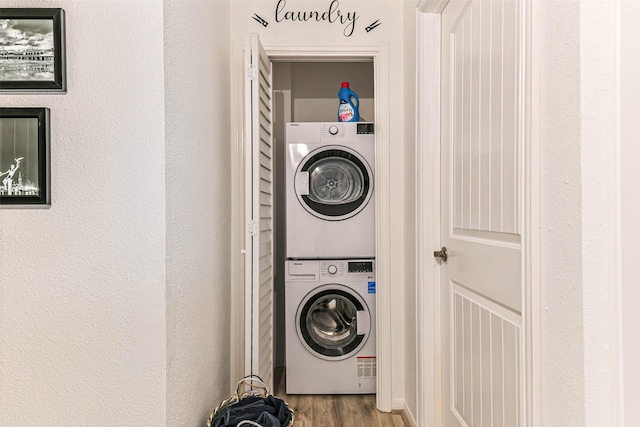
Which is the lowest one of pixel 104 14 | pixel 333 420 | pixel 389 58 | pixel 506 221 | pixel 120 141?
pixel 333 420

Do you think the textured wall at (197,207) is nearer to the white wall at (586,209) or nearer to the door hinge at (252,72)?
the door hinge at (252,72)

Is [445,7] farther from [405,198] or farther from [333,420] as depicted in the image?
[333,420]

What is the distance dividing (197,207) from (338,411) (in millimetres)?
1526

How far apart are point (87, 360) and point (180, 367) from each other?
12.1 inches

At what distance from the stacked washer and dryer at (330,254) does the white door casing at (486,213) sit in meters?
0.82

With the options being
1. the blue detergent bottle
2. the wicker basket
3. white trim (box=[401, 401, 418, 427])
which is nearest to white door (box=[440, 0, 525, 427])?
white trim (box=[401, 401, 418, 427])

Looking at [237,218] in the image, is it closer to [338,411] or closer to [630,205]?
[338,411]

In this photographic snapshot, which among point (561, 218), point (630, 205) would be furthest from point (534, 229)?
point (630, 205)

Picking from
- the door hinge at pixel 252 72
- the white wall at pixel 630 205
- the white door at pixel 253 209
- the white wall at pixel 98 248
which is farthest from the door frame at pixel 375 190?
the white wall at pixel 630 205

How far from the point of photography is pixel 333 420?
2.54m

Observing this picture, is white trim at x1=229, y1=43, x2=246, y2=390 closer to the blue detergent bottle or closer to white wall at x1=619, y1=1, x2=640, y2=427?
the blue detergent bottle

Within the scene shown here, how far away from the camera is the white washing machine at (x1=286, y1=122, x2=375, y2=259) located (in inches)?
112

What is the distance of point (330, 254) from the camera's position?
9.45 feet

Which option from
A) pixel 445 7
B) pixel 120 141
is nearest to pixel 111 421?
pixel 120 141
